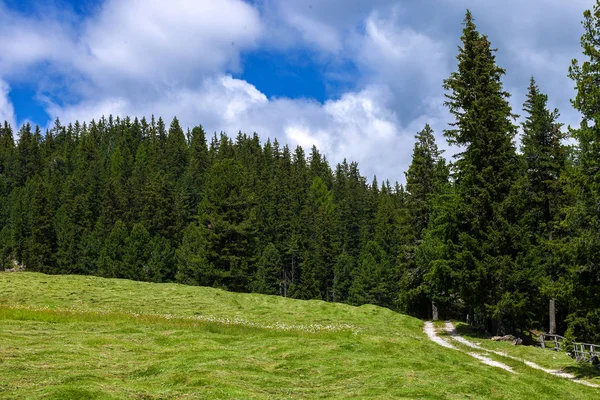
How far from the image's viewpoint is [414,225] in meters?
53.1

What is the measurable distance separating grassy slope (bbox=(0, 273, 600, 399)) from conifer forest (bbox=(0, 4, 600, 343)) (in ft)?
30.1

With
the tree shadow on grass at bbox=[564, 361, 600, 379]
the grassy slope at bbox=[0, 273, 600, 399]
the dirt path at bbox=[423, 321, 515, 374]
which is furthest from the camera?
the dirt path at bbox=[423, 321, 515, 374]

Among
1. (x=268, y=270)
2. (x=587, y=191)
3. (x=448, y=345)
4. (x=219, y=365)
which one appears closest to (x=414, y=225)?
(x=448, y=345)

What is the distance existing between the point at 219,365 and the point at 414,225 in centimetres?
4085

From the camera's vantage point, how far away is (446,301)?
1820 inches

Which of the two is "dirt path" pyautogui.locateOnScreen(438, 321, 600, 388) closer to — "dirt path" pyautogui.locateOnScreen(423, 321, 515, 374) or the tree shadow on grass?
the tree shadow on grass

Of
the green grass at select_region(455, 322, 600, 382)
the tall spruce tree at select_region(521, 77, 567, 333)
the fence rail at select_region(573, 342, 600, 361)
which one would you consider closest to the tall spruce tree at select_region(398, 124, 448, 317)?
the tall spruce tree at select_region(521, 77, 567, 333)

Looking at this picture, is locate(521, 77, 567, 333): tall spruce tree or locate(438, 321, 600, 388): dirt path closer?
locate(438, 321, 600, 388): dirt path

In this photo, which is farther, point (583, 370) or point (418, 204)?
point (418, 204)

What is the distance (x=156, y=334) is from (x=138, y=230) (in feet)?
247

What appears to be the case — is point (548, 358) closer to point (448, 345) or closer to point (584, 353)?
point (584, 353)

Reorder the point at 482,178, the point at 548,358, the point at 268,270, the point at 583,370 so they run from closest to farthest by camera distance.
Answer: the point at 583,370 → the point at 548,358 → the point at 482,178 → the point at 268,270

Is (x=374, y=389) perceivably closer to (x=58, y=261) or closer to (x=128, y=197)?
(x=58, y=261)

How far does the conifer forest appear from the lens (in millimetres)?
31797
